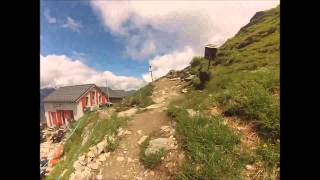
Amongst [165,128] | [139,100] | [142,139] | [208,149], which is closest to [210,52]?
[139,100]

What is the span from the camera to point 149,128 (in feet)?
20.4

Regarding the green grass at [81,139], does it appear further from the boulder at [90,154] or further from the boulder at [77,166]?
the boulder at [90,154]

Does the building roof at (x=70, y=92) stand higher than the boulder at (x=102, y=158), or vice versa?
the building roof at (x=70, y=92)

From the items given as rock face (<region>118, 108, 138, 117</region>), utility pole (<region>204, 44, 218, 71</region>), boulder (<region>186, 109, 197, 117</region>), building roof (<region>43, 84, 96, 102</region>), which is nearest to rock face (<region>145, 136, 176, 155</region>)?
boulder (<region>186, 109, 197, 117</region>)

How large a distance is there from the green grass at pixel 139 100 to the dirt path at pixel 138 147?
22 centimetres

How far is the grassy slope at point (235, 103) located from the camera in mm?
4508

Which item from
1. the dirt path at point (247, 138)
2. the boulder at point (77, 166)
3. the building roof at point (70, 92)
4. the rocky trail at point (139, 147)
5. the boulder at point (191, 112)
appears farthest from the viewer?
the building roof at point (70, 92)

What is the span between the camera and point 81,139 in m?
7.02

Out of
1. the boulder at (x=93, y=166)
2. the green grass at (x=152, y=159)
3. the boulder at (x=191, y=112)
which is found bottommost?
the boulder at (x=93, y=166)

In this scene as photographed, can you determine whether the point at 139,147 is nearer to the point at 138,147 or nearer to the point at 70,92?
the point at 138,147

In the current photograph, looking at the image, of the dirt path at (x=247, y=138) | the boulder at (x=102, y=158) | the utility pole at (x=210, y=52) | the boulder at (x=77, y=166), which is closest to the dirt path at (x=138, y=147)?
the boulder at (x=102, y=158)

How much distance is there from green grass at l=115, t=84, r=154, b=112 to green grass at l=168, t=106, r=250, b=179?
7.83ft
